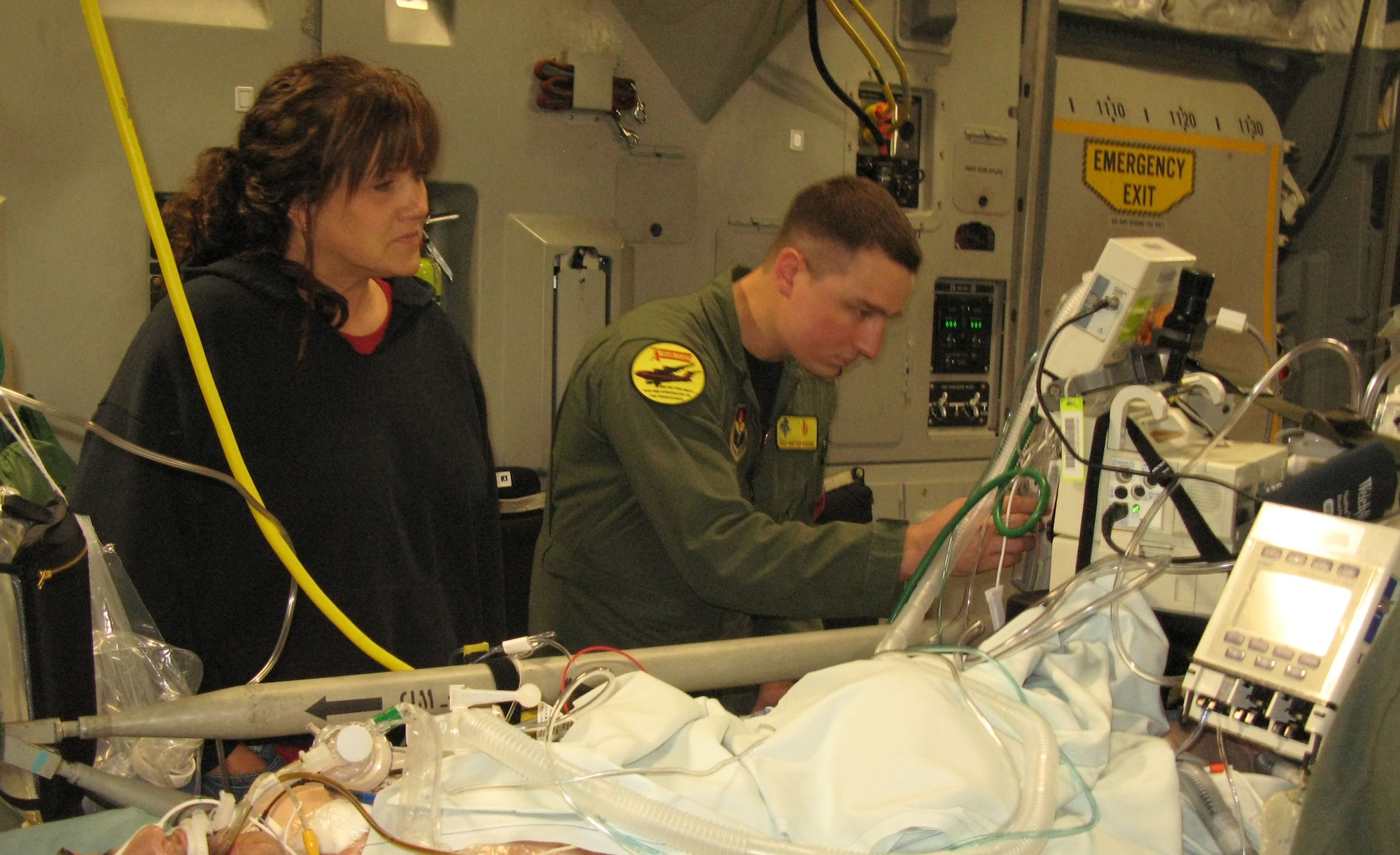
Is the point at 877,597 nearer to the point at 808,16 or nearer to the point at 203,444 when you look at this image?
the point at 203,444

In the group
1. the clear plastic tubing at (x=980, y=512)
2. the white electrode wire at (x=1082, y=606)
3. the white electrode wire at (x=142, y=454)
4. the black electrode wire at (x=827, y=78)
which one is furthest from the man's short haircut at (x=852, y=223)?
the white electrode wire at (x=142, y=454)

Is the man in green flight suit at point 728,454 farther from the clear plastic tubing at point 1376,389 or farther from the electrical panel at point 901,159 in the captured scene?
the electrical panel at point 901,159

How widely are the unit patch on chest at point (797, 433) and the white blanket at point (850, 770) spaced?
3.51 feet

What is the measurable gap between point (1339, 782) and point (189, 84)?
2494mm

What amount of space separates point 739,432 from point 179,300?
103 cm

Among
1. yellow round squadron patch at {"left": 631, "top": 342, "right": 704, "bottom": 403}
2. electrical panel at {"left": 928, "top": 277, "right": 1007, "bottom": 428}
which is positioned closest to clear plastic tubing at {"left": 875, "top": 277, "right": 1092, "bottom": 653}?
yellow round squadron patch at {"left": 631, "top": 342, "right": 704, "bottom": 403}

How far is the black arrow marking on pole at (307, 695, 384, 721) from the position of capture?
108cm

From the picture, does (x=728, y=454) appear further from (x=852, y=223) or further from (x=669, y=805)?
(x=669, y=805)

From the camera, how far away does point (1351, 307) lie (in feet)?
11.8

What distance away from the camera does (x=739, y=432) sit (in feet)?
6.55

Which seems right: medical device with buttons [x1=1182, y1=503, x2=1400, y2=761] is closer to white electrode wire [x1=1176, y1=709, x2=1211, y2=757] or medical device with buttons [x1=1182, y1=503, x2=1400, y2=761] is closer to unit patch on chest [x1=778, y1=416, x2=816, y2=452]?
white electrode wire [x1=1176, y1=709, x2=1211, y2=757]

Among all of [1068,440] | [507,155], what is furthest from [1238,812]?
[507,155]

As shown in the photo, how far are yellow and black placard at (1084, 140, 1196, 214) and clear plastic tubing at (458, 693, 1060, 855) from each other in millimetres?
2744

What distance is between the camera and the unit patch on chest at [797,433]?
82.1 inches
